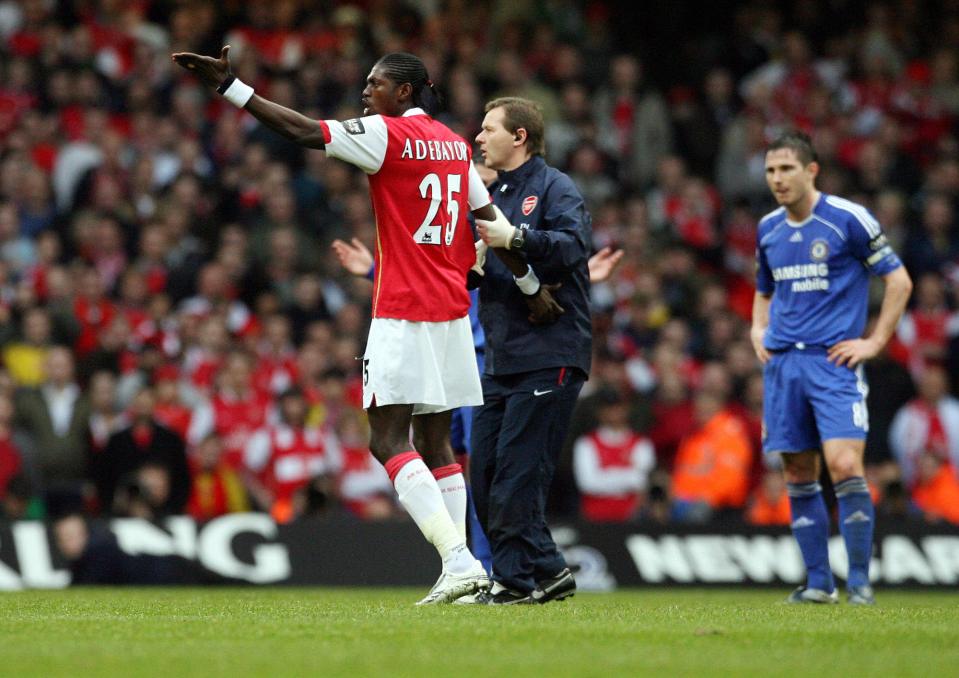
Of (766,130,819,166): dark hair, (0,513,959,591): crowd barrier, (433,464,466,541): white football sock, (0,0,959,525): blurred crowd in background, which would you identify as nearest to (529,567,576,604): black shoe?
(433,464,466,541): white football sock

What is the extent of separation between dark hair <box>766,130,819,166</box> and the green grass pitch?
2.59 m

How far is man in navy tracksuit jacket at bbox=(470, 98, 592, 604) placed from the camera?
26.3 ft

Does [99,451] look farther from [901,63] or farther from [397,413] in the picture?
[901,63]

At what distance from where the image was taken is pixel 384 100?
782 cm

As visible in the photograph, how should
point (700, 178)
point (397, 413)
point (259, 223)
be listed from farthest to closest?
point (700, 178), point (259, 223), point (397, 413)

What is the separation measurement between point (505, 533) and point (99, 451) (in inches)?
282

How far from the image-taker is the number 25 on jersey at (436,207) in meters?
→ 7.76

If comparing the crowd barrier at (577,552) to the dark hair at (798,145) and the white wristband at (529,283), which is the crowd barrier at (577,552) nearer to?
the dark hair at (798,145)

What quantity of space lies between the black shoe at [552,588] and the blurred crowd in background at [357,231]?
6056 mm

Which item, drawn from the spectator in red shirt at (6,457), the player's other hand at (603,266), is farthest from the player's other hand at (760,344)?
the spectator in red shirt at (6,457)

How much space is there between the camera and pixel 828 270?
9.17 meters

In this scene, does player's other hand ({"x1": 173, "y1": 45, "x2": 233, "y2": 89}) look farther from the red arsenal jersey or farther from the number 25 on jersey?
the number 25 on jersey

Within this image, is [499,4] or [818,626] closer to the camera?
[818,626]

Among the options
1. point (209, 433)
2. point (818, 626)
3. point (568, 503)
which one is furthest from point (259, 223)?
point (818, 626)
